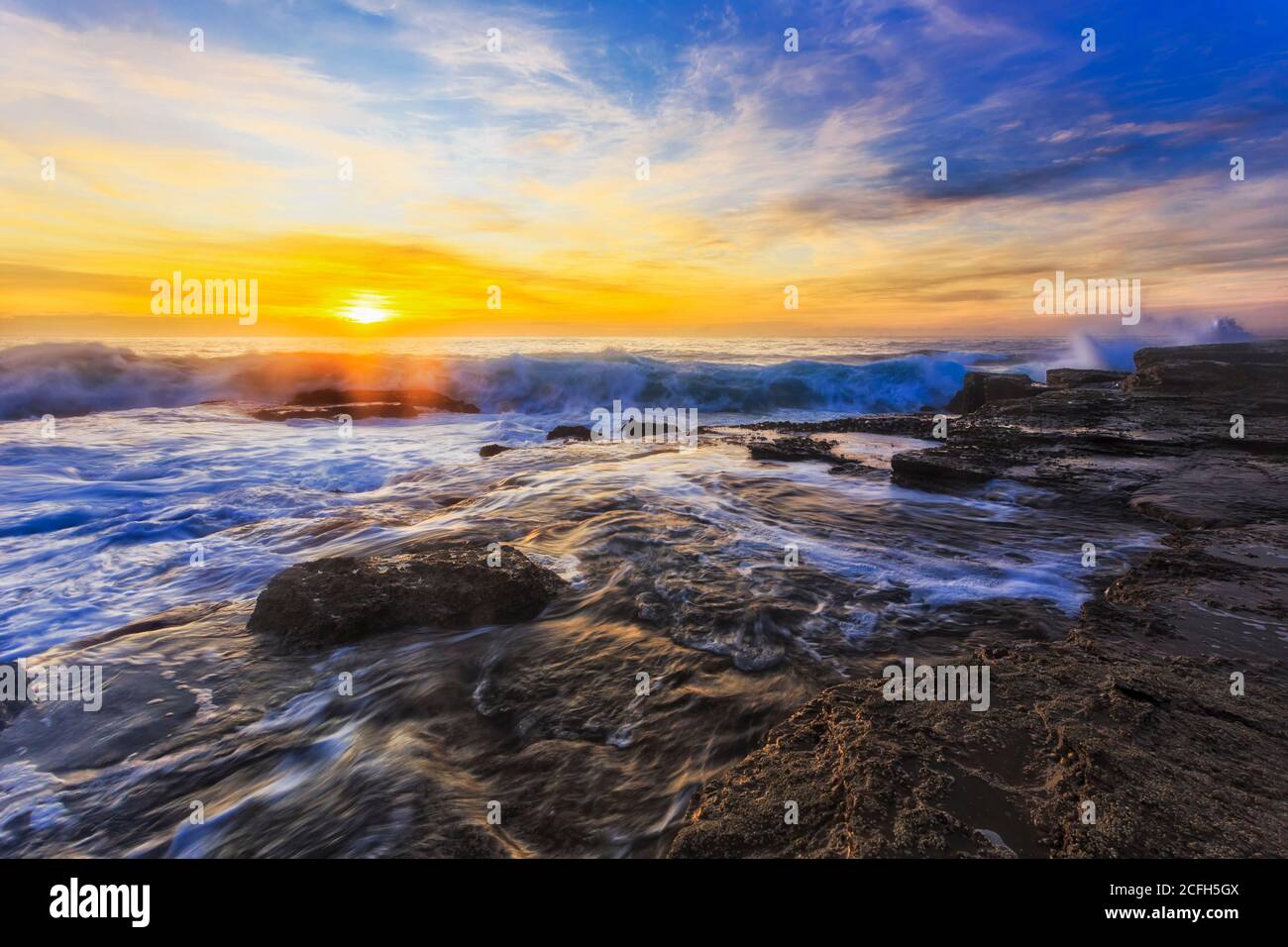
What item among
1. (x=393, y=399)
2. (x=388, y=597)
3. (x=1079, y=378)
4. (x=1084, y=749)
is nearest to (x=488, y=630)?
(x=388, y=597)

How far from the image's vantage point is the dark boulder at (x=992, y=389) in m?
15.7

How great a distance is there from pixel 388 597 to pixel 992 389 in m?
16.7

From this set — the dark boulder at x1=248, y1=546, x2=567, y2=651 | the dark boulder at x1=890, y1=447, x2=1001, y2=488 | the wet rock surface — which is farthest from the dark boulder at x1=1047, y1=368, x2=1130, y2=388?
the wet rock surface

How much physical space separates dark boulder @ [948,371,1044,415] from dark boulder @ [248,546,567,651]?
14.3 metres

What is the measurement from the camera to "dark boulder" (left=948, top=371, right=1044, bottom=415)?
51.6 feet

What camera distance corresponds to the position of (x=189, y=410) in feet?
67.6

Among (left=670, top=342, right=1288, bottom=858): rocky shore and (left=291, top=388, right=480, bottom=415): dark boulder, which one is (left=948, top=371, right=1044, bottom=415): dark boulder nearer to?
(left=670, top=342, right=1288, bottom=858): rocky shore

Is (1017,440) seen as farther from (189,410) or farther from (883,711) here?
(189,410)

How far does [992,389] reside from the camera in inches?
643

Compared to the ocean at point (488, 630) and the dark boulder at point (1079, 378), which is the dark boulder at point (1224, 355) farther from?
the ocean at point (488, 630)

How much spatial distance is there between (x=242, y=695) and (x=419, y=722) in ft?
4.87

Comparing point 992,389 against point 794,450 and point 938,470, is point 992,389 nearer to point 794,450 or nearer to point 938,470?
point 794,450

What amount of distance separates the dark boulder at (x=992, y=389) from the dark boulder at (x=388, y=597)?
562 inches
